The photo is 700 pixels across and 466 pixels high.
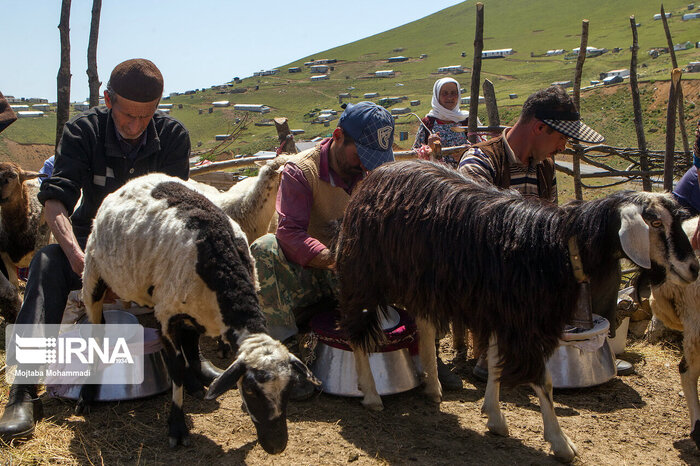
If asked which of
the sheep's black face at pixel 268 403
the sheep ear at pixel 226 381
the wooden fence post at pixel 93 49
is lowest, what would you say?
the sheep's black face at pixel 268 403

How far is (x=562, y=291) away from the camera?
3.35 metres

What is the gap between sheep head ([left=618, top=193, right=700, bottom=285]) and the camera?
311cm

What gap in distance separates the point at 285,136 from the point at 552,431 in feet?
19.3

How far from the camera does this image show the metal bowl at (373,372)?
4340mm

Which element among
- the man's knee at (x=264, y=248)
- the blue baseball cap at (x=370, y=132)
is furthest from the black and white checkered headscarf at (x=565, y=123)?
the man's knee at (x=264, y=248)

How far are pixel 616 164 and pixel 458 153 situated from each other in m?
24.7

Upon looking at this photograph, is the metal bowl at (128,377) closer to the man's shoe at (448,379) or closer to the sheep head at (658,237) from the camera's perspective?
the man's shoe at (448,379)

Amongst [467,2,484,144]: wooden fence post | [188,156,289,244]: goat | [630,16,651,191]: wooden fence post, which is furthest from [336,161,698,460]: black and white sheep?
[630,16,651,191]: wooden fence post

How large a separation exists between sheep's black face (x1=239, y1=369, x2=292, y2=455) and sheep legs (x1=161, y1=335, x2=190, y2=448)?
2.18ft

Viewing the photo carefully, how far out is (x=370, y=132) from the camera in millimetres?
4223

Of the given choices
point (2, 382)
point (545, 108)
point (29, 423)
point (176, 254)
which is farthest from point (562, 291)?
point (2, 382)

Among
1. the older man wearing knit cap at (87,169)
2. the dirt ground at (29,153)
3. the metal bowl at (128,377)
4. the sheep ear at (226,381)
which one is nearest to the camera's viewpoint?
the sheep ear at (226,381)

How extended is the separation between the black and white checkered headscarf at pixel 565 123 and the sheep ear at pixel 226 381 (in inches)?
104

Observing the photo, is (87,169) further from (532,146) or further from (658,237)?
(658,237)
